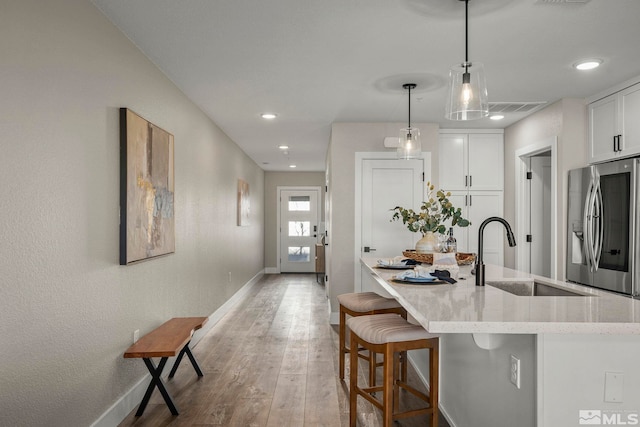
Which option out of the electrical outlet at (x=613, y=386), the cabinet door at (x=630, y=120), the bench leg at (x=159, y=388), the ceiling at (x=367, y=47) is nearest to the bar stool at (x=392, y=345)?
the electrical outlet at (x=613, y=386)

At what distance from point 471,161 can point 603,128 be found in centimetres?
179

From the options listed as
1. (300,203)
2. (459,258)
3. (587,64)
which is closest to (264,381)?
(459,258)

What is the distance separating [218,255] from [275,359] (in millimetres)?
1893

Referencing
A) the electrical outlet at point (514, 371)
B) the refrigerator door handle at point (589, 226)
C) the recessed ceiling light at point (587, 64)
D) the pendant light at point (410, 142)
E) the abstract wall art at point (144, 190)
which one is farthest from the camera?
the refrigerator door handle at point (589, 226)

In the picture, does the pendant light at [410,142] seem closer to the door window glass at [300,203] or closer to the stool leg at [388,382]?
the stool leg at [388,382]

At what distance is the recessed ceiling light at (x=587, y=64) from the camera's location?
10.5 feet

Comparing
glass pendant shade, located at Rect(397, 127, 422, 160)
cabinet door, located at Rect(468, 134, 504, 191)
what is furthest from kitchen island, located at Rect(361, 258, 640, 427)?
cabinet door, located at Rect(468, 134, 504, 191)

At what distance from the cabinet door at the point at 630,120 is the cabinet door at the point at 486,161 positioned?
1.94 metres

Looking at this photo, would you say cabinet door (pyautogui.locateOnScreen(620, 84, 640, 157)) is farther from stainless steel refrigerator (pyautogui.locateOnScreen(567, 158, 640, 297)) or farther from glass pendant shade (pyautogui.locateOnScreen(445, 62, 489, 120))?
glass pendant shade (pyautogui.locateOnScreen(445, 62, 489, 120))

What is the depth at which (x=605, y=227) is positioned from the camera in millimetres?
3676

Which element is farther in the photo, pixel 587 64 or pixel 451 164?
pixel 451 164

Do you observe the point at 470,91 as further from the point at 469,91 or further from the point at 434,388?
the point at 434,388

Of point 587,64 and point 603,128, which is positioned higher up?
point 587,64

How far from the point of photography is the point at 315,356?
4.01 metres
